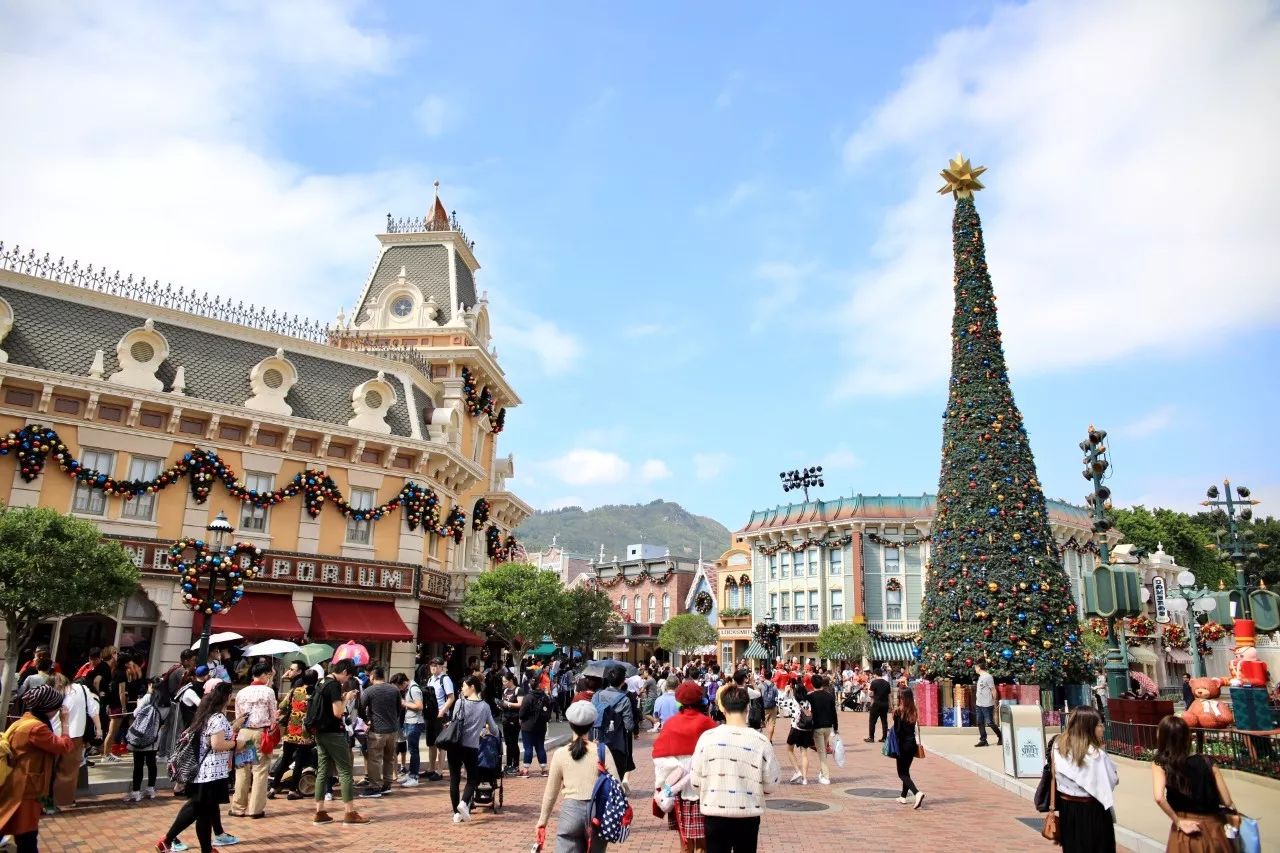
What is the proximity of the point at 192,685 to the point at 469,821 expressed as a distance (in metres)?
4.02

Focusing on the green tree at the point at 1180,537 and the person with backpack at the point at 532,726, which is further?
the green tree at the point at 1180,537

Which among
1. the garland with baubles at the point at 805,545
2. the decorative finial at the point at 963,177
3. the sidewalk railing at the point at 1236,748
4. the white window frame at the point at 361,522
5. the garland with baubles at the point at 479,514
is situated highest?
the decorative finial at the point at 963,177

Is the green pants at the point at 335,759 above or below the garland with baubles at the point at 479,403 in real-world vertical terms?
below

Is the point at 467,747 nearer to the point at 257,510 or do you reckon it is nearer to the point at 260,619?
the point at 260,619

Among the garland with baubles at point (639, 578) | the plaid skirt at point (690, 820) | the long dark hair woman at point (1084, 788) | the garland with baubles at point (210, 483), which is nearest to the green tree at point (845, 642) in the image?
the garland with baubles at point (639, 578)

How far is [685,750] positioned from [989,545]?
18928 millimetres

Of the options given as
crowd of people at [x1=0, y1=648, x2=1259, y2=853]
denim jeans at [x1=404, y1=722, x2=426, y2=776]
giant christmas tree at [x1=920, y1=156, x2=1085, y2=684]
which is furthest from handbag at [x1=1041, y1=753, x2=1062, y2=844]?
giant christmas tree at [x1=920, y1=156, x2=1085, y2=684]

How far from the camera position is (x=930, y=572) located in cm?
2523

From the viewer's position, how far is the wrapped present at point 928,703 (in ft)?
76.7

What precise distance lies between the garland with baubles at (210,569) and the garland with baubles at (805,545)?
4096cm

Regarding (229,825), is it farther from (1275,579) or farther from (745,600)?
(1275,579)

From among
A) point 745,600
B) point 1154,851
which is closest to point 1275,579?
point 745,600

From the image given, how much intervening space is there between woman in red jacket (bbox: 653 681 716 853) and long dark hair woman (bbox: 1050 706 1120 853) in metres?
2.59

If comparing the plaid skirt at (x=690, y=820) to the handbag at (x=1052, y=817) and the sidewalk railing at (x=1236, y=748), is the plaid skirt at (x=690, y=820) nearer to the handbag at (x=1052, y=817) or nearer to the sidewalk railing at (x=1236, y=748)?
the handbag at (x=1052, y=817)
